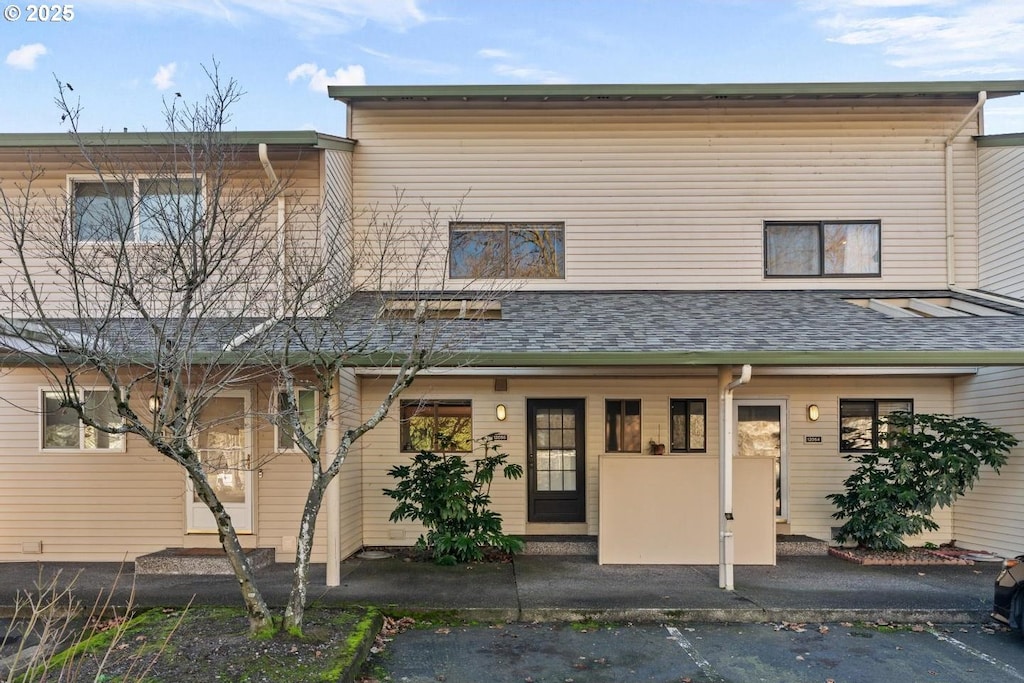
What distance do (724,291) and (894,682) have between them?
5.97m

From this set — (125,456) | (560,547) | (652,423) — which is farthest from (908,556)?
(125,456)

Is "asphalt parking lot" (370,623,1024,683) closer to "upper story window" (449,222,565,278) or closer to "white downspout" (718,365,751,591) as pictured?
"white downspout" (718,365,751,591)

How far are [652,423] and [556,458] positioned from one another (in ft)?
4.83

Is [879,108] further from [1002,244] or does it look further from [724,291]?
[724,291]

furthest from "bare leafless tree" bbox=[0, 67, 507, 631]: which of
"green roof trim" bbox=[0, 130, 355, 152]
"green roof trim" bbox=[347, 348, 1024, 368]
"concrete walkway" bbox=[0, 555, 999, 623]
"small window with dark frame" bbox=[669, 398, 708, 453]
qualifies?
"small window with dark frame" bbox=[669, 398, 708, 453]

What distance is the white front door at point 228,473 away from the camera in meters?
8.47

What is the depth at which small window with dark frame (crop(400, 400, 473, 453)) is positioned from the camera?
9641 mm

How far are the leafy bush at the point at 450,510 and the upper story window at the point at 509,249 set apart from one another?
2.94 metres

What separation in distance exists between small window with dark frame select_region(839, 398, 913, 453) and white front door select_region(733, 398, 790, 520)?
84 centimetres

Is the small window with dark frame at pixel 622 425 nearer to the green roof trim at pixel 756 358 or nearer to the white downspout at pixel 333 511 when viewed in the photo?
the green roof trim at pixel 756 358

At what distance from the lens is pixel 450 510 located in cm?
841

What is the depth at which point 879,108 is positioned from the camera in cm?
1013

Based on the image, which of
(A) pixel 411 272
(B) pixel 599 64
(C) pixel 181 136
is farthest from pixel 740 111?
(C) pixel 181 136

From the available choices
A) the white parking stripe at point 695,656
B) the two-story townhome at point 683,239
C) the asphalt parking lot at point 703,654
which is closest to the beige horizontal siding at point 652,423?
the two-story townhome at point 683,239
